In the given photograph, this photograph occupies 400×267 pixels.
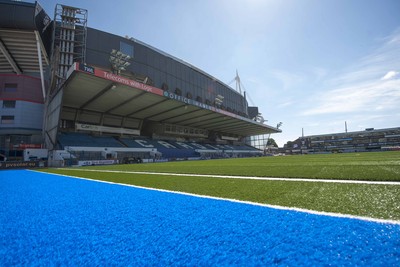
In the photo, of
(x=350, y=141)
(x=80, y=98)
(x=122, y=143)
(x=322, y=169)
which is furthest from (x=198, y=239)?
(x=350, y=141)

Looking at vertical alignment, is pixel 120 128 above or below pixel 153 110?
below

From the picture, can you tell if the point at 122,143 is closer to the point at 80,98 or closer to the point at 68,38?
the point at 80,98

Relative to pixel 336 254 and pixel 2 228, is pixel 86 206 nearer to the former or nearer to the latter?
pixel 2 228

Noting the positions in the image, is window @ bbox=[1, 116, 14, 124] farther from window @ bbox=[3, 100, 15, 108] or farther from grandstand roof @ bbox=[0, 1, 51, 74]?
grandstand roof @ bbox=[0, 1, 51, 74]

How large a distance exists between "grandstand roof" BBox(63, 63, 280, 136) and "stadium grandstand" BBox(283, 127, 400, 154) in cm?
3889

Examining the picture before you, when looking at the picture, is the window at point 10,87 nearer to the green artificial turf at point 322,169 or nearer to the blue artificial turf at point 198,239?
the green artificial turf at point 322,169

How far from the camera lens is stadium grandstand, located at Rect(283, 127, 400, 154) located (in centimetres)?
5956

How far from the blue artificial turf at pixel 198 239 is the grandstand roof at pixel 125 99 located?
20420 millimetres

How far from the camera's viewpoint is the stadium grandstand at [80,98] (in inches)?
983

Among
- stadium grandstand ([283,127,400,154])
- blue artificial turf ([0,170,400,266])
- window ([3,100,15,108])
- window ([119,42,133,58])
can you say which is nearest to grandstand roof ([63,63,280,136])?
window ([3,100,15,108])

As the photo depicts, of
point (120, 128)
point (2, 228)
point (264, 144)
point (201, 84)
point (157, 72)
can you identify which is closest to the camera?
point (2, 228)

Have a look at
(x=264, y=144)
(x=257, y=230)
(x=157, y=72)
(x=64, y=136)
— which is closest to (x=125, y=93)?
(x=64, y=136)

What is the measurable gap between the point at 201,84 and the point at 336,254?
5644 cm

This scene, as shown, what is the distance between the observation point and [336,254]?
4.44ft
